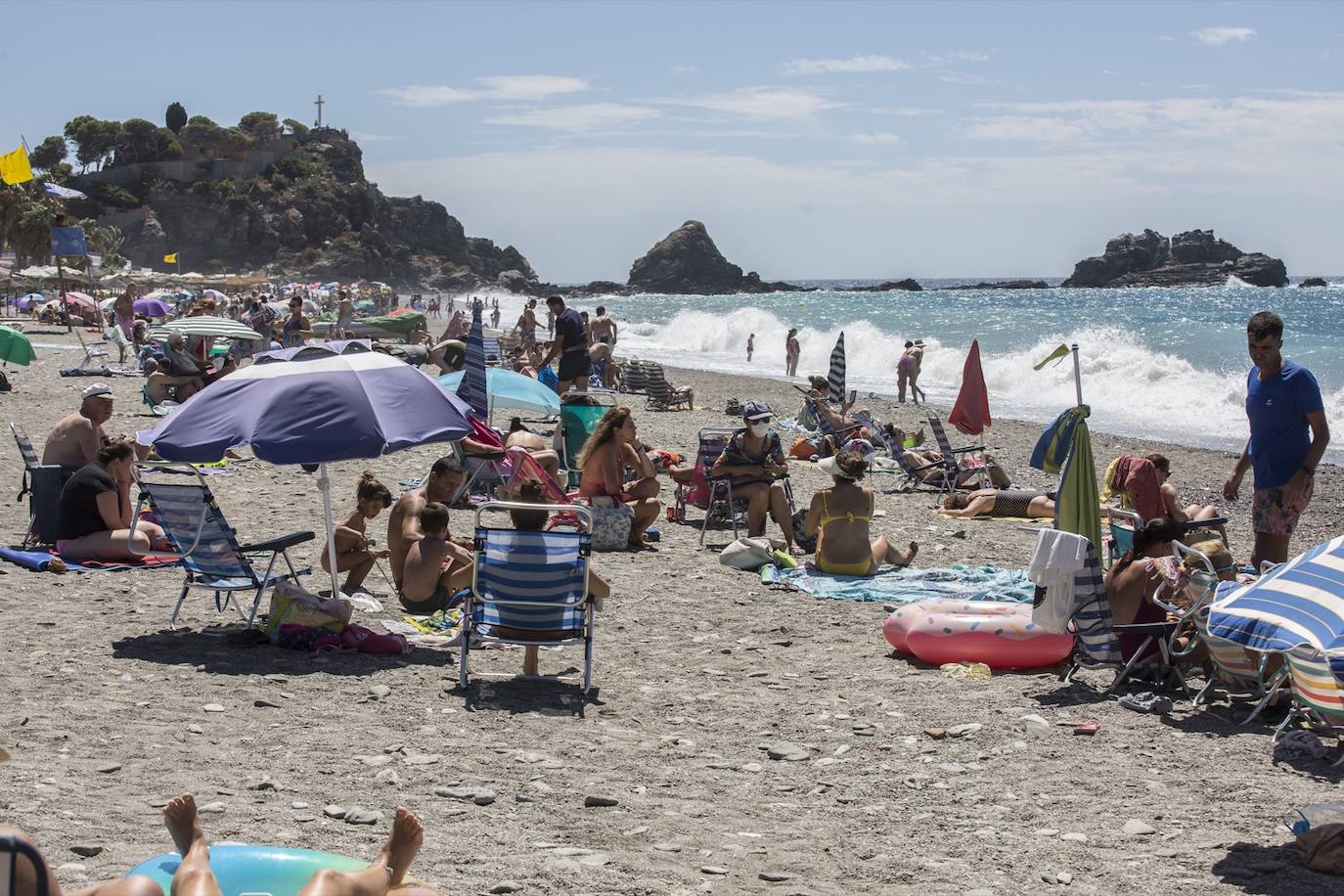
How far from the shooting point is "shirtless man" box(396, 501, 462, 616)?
676cm

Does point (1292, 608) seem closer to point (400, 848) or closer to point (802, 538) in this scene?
point (400, 848)

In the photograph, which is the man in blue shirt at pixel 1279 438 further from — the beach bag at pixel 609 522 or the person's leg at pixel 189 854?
the person's leg at pixel 189 854

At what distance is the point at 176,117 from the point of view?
116062 mm

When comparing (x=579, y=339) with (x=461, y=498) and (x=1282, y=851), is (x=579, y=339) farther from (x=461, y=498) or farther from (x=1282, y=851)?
(x=1282, y=851)

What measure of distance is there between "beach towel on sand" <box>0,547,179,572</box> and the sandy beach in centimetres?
11

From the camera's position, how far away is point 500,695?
5812 mm

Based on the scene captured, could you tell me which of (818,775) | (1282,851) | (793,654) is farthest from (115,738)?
(1282,851)

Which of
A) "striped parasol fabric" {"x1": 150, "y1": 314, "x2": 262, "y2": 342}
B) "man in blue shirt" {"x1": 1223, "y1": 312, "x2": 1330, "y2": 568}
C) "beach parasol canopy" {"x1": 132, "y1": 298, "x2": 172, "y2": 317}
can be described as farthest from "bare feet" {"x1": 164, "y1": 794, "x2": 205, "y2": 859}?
"beach parasol canopy" {"x1": 132, "y1": 298, "x2": 172, "y2": 317}

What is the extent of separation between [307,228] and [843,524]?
342ft

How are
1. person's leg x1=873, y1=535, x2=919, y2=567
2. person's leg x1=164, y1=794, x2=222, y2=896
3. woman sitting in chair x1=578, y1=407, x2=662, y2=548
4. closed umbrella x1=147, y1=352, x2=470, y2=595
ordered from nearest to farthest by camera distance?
1. person's leg x1=164, y1=794, x2=222, y2=896
2. closed umbrella x1=147, y1=352, x2=470, y2=595
3. person's leg x1=873, y1=535, x2=919, y2=567
4. woman sitting in chair x1=578, y1=407, x2=662, y2=548

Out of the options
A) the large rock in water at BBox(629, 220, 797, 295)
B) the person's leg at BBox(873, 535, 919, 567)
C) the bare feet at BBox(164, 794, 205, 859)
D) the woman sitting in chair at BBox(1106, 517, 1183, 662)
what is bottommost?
the person's leg at BBox(873, 535, 919, 567)

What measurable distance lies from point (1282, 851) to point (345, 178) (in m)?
119

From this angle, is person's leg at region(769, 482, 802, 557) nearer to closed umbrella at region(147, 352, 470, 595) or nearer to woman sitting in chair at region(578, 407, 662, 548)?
woman sitting in chair at region(578, 407, 662, 548)

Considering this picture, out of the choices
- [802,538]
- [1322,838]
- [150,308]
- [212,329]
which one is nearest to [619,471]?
[802,538]
